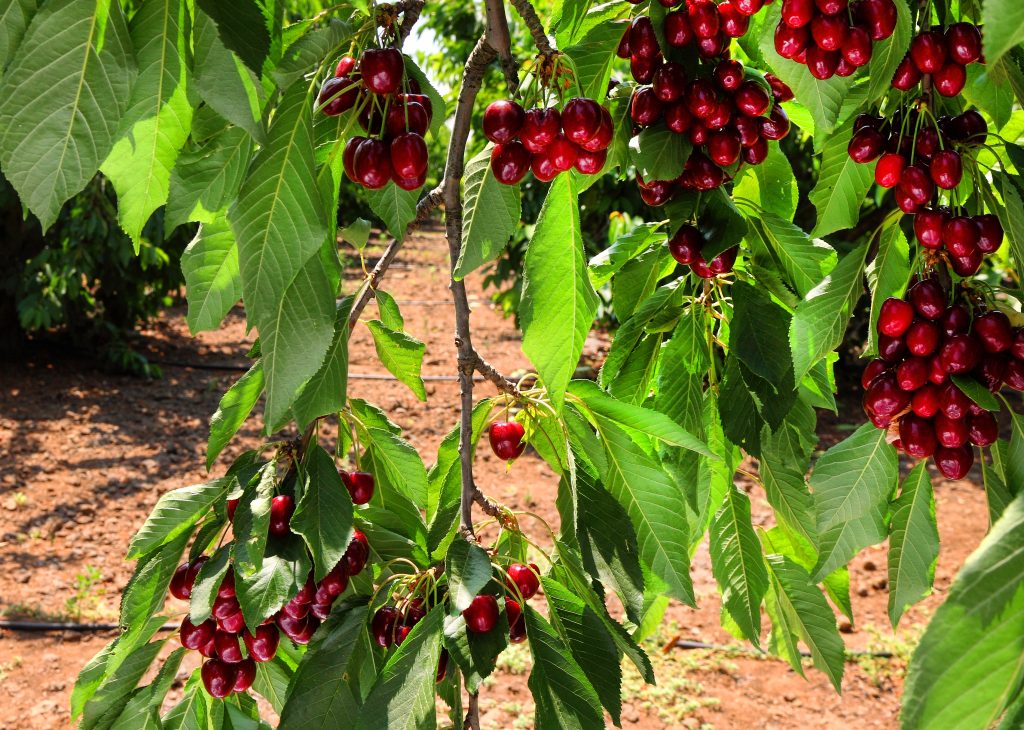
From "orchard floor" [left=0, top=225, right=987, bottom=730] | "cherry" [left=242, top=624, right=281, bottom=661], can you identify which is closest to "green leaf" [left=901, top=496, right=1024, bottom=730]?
"cherry" [left=242, top=624, right=281, bottom=661]

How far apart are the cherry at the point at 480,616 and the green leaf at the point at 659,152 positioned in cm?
45

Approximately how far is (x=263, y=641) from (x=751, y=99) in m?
0.78

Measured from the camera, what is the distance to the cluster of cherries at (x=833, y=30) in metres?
0.75

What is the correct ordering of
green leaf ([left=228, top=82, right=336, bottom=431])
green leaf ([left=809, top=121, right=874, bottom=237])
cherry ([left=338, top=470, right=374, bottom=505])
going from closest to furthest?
green leaf ([left=228, top=82, right=336, bottom=431])
green leaf ([left=809, top=121, right=874, bottom=237])
cherry ([left=338, top=470, right=374, bottom=505])

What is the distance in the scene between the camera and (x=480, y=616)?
87 cm

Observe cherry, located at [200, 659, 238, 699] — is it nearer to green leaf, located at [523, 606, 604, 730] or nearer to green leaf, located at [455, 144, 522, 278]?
green leaf, located at [523, 606, 604, 730]

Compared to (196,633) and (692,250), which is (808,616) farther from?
(196,633)

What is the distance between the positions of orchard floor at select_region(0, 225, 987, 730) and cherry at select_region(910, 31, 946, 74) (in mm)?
2419

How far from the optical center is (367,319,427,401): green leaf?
1232 millimetres

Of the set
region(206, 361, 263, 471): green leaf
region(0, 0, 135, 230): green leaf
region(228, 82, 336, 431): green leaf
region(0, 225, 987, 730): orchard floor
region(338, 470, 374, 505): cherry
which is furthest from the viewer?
region(0, 225, 987, 730): orchard floor

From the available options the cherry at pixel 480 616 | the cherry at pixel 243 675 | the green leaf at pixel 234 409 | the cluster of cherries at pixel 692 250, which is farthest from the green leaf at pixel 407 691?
the cluster of cherries at pixel 692 250

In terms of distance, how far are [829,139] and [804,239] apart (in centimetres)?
13

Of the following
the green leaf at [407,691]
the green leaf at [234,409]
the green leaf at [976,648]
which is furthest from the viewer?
the green leaf at [234,409]

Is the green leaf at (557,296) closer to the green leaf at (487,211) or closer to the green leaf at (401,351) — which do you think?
the green leaf at (487,211)
